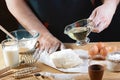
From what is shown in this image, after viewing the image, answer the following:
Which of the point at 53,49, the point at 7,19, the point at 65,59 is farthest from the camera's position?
the point at 7,19

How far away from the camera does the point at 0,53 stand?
161 cm

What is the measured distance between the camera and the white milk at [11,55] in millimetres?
1417

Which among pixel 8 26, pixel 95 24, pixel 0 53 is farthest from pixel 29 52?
pixel 8 26

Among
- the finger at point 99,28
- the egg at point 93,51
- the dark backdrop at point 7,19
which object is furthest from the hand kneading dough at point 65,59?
the dark backdrop at point 7,19

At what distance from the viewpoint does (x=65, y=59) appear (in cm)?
142

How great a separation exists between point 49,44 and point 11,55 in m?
0.25

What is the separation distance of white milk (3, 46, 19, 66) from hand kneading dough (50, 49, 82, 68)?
16cm

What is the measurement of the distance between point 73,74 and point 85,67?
0.08 m

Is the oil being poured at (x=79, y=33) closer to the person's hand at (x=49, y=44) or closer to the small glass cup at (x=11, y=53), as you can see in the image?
the person's hand at (x=49, y=44)

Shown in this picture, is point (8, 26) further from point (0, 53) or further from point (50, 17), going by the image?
point (0, 53)

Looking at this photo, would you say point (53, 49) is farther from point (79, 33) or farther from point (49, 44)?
point (79, 33)

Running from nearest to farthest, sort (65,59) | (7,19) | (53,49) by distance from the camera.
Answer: (65,59)
(53,49)
(7,19)

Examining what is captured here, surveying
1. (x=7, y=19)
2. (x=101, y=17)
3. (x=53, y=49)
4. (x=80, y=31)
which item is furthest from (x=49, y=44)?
(x=7, y=19)

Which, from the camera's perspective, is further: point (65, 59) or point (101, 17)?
point (101, 17)
